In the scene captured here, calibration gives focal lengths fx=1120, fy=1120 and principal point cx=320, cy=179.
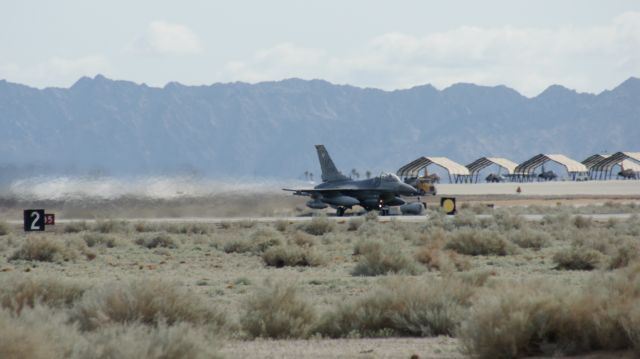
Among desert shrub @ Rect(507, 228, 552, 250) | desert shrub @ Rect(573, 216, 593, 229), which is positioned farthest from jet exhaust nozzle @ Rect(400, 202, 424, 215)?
desert shrub @ Rect(507, 228, 552, 250)

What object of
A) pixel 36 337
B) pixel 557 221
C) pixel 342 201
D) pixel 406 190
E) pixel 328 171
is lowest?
pixel 557 221

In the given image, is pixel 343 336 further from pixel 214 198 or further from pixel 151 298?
pixel 214 198

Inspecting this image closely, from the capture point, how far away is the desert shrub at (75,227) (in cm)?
4700

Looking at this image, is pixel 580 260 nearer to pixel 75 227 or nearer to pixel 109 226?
pixel 109 226

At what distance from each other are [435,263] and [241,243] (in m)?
9.64

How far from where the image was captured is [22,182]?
50031mm

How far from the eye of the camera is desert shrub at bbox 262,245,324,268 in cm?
2830

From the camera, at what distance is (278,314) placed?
48.7 feet

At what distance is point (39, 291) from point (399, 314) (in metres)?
5.37

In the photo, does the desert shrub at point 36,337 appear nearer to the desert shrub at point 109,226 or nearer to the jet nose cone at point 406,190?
the desert shrub at point 109,226

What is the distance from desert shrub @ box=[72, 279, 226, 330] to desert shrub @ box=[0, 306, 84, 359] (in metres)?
1.37

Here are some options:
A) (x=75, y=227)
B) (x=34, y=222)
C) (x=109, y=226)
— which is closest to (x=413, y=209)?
(x=109, y=226)

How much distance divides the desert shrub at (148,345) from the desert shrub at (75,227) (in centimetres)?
3636

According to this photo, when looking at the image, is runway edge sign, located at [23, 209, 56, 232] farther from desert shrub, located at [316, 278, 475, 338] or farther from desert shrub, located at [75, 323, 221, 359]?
desert shrub, located at [75, 323, 221, 359]
